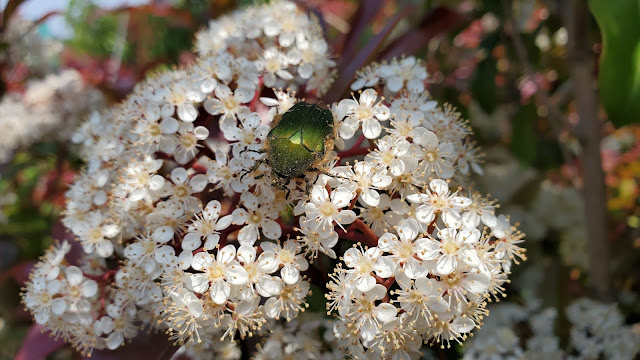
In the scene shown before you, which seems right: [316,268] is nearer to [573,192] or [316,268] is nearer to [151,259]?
[151,259]

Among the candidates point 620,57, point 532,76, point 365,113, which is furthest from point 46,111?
point 620,57

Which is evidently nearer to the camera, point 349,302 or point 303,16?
point 349,302

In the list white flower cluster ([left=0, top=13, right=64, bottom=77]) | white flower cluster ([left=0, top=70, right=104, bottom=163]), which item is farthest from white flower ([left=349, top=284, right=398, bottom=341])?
white flower cluster ([left=0, top=13, right=64, bottom=77])

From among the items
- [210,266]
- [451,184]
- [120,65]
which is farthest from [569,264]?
[120,65]

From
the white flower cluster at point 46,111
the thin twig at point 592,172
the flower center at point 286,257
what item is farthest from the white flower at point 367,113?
the white flower cluster at point 46,111

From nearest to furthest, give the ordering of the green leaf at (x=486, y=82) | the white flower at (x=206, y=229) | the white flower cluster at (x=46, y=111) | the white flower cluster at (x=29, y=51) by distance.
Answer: the white flower at (x=206, y=229)
the green leaf at (x=486, y=82)
the white flower cluster at (x=46, y=111)
the white flower cluster at (x=29, y=51)

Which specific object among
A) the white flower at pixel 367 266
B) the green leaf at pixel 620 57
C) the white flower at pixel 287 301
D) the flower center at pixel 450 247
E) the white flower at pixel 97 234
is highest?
the green leaf at pixel 620 57

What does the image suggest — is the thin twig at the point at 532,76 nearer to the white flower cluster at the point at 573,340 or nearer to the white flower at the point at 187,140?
the white flower cluster at the point at 573,340
